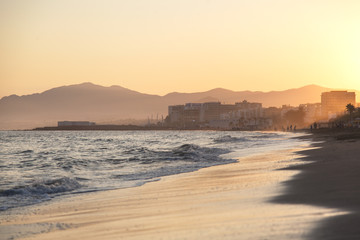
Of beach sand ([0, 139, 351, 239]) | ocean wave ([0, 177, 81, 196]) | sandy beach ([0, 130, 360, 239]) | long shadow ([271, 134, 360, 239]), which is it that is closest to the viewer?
long shadow ([271, 134, 360, 239])

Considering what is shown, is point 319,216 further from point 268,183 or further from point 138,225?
point 268,183

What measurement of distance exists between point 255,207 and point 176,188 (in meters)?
4.23

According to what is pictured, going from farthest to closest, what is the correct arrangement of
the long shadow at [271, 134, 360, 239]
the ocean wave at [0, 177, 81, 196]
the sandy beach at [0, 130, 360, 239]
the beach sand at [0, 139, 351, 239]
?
the ocean wave at [0, 177, 81, 196] → the beach sand at [0, 139, 351, 239] → the sandy beach at [0, 130, 360, 239] → the long shadow at [271, 134, 360, 239]

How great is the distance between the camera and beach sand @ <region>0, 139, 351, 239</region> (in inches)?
220

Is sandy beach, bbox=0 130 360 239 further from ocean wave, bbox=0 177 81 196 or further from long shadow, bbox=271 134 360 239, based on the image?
ocean wave, bbox=0 177 81 196

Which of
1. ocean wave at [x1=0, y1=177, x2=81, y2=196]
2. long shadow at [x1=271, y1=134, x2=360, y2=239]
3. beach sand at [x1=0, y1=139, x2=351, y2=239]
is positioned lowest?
ocean wave at [x1=0, y1=177, x2=81, y2=196]

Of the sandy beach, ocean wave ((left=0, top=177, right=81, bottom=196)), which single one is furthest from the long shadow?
ocean wave ((left=0, top=177, right=81, bottom=196))

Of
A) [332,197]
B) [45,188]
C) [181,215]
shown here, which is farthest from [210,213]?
[45,188]

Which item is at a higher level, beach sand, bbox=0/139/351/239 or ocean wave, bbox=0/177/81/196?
beach sand, bbox=0/139/351/239

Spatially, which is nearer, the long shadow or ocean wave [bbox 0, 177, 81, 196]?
the long shadow

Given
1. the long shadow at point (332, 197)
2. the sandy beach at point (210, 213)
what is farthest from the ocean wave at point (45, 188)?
the long shadow at point (332, 197)

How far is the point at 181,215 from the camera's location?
702 cm

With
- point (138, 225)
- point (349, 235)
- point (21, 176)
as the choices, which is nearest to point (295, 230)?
point (349, 235)

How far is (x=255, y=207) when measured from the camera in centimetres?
716
